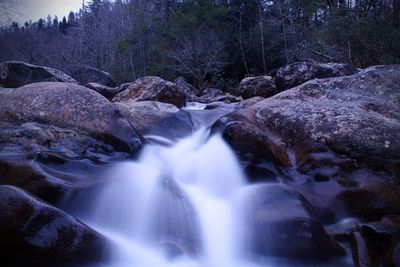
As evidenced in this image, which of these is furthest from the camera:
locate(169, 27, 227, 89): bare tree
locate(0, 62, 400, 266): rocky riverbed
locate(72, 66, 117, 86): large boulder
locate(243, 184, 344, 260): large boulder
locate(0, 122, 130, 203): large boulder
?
locate(169, 27, 227, 89): bare tree

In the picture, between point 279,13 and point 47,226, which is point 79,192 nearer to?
point 47,226

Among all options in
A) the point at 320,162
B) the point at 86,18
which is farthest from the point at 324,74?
the point at 86,18

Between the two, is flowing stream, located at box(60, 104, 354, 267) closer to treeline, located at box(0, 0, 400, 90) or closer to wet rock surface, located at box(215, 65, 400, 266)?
wet rock surface, located at box(215, 65, 400, 266)

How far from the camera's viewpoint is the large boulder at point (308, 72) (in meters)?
10.5

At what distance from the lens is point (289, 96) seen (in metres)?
6.80

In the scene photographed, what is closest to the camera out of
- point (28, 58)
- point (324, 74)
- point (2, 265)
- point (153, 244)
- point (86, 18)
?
point (2, 265)

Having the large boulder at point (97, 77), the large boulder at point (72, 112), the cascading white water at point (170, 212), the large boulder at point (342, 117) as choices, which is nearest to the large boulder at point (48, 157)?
the large boulder at point (72, 112)

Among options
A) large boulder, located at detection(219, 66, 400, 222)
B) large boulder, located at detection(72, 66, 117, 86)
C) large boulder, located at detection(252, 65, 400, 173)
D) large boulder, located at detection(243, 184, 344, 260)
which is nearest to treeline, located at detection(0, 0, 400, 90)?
large boulder, located at detection(72, 66, 117, 86)

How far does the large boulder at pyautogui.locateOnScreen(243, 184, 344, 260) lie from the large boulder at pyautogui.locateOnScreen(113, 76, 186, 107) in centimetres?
636

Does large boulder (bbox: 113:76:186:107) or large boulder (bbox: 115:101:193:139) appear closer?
large boulder (bbox: 115:101:193:139)

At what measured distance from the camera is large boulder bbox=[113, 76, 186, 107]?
34.0ft

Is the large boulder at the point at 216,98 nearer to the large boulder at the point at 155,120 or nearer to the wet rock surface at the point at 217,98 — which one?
the wet rock surface at the point at 217,98

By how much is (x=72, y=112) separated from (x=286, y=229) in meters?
3.46

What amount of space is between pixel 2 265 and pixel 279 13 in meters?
22.7
